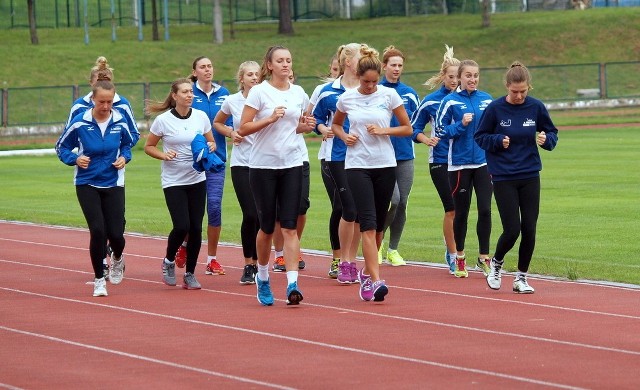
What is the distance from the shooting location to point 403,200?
14.3 metres

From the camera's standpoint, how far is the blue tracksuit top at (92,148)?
12562 millimetres

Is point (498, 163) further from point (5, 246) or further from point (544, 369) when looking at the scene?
point (5, 246)

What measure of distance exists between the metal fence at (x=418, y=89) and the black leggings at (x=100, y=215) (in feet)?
114

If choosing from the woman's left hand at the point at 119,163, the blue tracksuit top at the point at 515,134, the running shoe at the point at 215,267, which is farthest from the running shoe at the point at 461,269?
the woman's left hand at the point at 119,163

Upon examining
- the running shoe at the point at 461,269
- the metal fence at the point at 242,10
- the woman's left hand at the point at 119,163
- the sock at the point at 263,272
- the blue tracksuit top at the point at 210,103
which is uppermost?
the metal fence at the point at 242,10

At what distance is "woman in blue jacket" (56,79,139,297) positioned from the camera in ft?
41.2

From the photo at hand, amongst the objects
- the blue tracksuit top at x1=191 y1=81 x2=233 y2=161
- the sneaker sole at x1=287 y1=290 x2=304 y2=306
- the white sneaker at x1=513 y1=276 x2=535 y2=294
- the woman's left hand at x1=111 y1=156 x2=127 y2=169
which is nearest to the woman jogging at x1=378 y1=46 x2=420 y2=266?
the blue tracksuit top at x1=191 y1=81 x2=233 y2=161

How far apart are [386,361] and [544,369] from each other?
1.03 metres

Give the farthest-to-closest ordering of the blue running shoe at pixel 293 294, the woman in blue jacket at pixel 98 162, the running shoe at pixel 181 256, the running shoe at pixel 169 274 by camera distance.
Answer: the running shoe at pixel 181 256 < the running shoe at pixel 169 274 < the woman in blue jacket at pixel 98 162 < the blue running shoe at pixel 293 294

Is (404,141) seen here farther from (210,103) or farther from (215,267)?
(215,267)

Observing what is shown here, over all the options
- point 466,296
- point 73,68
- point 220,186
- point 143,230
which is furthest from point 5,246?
point 73,68

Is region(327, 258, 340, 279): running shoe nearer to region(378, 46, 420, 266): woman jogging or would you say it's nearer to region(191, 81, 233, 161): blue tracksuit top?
region(378, 46, 420, 266): woman jogging

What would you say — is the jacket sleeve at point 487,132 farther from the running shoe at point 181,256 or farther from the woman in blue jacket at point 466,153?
the running shoe at point 181,256

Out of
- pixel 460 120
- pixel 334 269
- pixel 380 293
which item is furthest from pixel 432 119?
pixel 380 293
